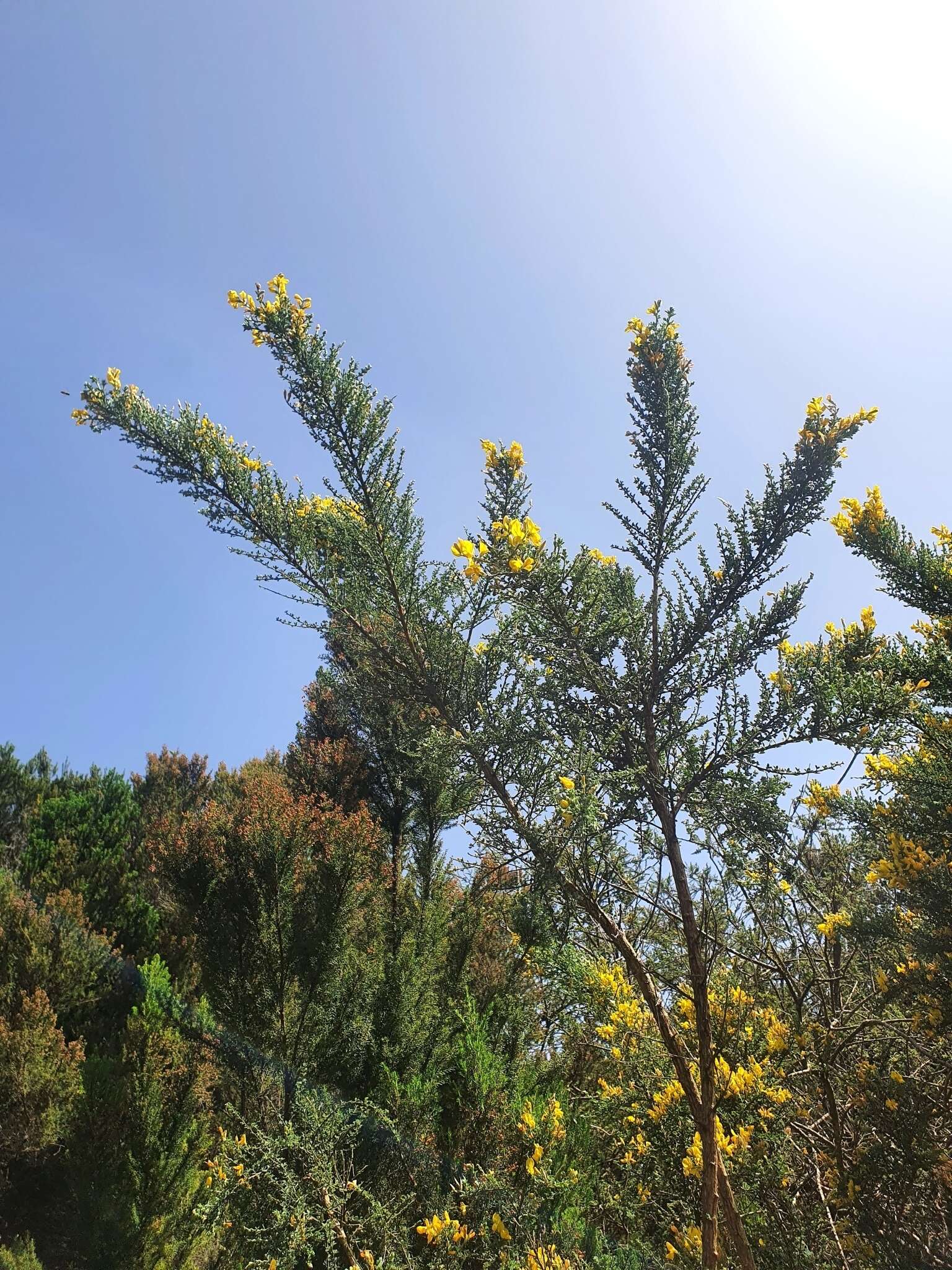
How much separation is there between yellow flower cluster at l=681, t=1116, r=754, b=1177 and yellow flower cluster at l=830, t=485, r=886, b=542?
4.03 metres

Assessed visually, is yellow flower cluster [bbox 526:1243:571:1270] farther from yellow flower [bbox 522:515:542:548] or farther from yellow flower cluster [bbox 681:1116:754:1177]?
yellow flower [bbox 522:515:542:548]

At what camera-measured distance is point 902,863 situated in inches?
138

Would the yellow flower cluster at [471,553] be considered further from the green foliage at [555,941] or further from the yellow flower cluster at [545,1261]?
the yellow flower cluster at [545,1261]

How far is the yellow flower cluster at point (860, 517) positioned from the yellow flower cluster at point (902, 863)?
2393mm

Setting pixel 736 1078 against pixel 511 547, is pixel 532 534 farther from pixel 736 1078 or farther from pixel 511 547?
pixel 736 1078

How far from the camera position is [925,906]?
3.38m

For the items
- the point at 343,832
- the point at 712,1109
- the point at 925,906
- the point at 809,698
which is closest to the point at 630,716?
the point at 809,698

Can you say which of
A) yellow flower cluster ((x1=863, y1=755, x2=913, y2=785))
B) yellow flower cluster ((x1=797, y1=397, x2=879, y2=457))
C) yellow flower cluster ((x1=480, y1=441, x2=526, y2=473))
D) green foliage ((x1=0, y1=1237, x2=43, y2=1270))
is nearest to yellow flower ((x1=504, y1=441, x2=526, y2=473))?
yellow flower cluster ((x1=480, y1=441, x2=526, y2=473))

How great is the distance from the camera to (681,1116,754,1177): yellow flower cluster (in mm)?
3279

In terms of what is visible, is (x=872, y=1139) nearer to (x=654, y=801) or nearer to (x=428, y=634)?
(x=654, y=801)

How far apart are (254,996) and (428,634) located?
4045 millimetres

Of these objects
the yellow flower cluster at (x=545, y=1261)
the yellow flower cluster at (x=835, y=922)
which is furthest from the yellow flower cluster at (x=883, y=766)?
the yellow flower cluster at (x=545, y=1261)

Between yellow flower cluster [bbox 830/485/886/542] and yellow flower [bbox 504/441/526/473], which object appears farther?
yellow flower cluster [bbox 830/485/886/542]

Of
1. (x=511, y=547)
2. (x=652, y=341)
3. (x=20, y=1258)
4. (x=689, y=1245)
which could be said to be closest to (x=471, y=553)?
(x=511, y=547)
